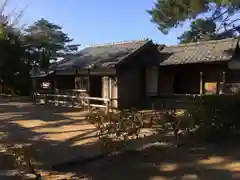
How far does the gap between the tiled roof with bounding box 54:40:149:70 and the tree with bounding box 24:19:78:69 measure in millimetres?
11555

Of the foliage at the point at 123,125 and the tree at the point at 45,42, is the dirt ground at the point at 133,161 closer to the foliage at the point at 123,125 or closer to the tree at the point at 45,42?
the foliage at the point at 123,125

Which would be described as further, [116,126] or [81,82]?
Result: [81,82]

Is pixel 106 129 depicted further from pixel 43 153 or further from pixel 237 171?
pixel 237 171

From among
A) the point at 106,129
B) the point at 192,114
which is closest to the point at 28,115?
the point at 106,129

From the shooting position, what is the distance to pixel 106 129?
9.12 metres

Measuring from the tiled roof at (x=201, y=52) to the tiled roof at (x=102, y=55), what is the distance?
7.12 ft

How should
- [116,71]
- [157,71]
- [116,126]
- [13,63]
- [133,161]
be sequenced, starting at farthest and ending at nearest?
1. [13,63]
2. [157,71]
3. [116,71]
4. [116,126]
5. [133,161]

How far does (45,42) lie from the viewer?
40.8 metres

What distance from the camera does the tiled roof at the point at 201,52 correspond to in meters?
17.8

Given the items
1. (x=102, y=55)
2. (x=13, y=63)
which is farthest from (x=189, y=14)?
(x=13, y=63)

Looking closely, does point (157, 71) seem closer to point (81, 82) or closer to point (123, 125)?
point (81, 82)

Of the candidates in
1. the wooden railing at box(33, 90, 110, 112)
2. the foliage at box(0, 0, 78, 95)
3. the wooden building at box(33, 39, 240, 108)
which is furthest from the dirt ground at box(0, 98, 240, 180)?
the foliage at box(0, 0, 78, 95)

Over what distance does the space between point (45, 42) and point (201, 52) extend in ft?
85.7

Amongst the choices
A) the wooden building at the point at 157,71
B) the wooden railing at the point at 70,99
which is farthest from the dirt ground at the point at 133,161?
the wooden railing at the point at 70,99
